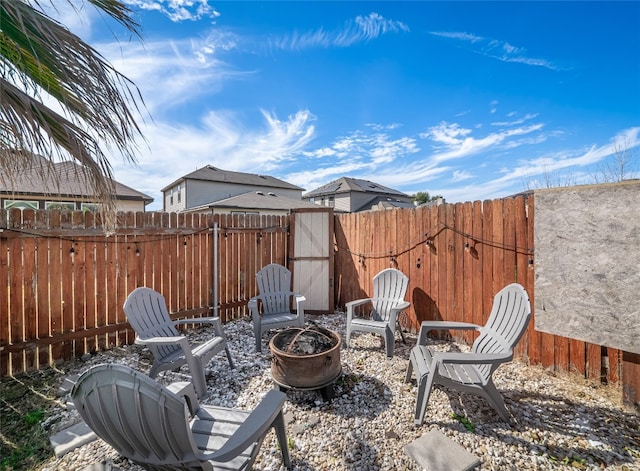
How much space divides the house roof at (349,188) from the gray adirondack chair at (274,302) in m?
18.1

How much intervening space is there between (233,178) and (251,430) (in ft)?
61.2

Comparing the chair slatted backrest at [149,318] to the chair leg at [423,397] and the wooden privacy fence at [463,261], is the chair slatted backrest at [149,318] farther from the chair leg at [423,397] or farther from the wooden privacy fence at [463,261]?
the wooden privacy fence at [463,261]

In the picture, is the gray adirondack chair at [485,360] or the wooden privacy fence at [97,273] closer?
the gray adirondack chair at [485,360]

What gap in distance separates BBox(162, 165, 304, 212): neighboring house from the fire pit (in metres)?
14.4

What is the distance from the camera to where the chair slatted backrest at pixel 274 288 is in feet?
13.5

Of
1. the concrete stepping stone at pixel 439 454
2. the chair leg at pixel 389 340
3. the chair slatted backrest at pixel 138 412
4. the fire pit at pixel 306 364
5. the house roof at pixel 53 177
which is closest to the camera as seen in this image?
the chair slatted backrest at pixel 138 412

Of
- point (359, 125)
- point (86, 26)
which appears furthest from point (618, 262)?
point (359, 125)

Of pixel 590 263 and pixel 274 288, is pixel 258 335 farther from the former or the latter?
pixel 590 263

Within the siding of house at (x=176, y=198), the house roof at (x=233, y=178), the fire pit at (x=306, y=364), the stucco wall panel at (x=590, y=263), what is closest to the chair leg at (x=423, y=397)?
the fire pit at (x=306, y=364)

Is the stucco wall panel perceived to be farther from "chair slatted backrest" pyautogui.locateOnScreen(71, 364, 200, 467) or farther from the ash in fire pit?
"chair slatted backrest" pyautogui.locateOnScreen(71, 364, 200, 467)

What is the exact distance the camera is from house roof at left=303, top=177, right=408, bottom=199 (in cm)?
2241

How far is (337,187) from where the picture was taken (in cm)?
2319

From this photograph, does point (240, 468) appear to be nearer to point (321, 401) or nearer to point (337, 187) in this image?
point (321, 401)

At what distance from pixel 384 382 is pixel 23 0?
3516mm
